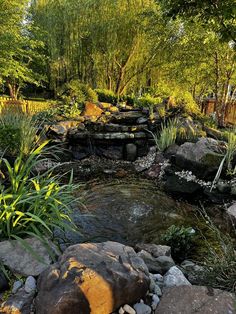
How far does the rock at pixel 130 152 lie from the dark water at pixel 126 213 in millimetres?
1981

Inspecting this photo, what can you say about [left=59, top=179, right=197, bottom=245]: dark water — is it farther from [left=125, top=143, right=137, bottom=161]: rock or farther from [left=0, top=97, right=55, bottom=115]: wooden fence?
[left=0, top=97, right=55, bottom=115]: wooden fence

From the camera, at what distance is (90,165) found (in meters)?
7.21

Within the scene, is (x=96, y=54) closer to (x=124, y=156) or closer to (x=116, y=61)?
(x=116, y=61)

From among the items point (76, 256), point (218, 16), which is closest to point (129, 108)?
point (218, 16)

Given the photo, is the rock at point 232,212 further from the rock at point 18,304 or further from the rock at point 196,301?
the rock at point 18,304

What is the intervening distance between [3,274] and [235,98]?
1588 cm

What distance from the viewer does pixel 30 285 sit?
180 centimetres

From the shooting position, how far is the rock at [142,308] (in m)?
1.73

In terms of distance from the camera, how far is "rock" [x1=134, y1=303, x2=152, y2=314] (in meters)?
1.73

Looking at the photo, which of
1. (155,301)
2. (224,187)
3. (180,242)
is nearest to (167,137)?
(224,187)

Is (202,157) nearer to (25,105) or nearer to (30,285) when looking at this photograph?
(30,285)

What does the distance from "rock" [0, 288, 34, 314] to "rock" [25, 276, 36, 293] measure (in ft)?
0.07

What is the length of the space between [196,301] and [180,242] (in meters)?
1.49

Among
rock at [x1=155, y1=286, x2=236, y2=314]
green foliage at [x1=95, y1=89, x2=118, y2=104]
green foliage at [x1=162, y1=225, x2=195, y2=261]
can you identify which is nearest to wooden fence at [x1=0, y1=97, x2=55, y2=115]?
green foliage at [x1=95, y1=89, x2=118, y2=104]
